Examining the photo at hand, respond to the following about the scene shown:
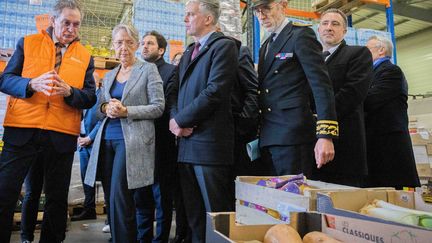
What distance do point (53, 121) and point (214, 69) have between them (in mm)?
1086

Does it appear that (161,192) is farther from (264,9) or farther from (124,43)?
(264,9)

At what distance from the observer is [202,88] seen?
2.22 m

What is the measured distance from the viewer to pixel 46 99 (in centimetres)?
231

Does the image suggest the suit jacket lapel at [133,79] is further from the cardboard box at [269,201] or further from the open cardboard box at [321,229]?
the open cardboard box at [321,229]

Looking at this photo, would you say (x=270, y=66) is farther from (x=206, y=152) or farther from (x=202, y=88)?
(x=206, y=152)

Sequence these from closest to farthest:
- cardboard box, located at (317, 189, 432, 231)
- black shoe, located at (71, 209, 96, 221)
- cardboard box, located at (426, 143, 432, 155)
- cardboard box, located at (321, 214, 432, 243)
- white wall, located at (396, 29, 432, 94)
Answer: cardboard box, located at (321, 214, 432, 243)
cardboard box, located at (317, 189, 432, 231)
black shoe, located at (71, 209, 96, 221)
cardboard box, located at (426, 143, 432, 155)
white wall, located at (396, 29, 432, 94)

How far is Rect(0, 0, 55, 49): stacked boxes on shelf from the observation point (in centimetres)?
387

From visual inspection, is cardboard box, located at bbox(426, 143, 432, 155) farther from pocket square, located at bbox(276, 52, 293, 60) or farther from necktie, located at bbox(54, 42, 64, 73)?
necktie, located at bbox(54, 42, 64, 73)

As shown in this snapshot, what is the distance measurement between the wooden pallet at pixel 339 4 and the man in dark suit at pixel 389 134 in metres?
3.11

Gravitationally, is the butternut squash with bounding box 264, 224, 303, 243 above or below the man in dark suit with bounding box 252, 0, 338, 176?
below

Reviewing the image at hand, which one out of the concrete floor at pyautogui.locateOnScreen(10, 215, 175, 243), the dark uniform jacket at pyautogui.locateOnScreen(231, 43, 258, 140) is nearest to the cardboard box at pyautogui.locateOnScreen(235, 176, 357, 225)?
the dark uniform jacket at pyautogui.locateOnScreen(231, 43, 258, 140)

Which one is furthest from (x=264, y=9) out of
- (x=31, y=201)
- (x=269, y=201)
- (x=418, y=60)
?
(x=418, y=60)

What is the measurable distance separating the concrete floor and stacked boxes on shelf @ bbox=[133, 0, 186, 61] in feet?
7.25

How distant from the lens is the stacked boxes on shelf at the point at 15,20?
387 centimetres
